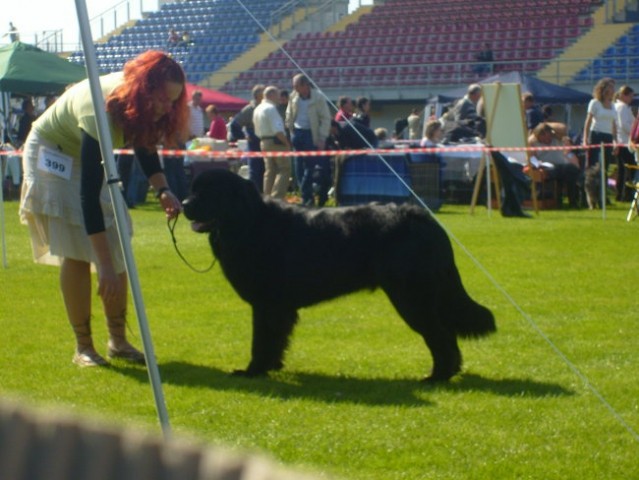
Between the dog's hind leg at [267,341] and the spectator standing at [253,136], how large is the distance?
10.7m

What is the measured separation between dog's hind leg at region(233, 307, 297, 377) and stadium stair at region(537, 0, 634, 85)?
879 inches

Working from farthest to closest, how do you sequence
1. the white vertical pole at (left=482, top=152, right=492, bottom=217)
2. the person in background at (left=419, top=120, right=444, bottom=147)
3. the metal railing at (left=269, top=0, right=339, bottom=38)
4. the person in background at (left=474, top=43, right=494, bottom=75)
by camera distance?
the person in background at (left=474, top=43, right=494, bottom=75), the metal railing at (left=269, top=0, right=339, bottom=38), the person in background at (left=419, top=120, right=444, bottom=147), the white vertical pole at (left=482, top=152, right=492, bottom=217)

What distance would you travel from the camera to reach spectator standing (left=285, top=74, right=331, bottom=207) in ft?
50.1

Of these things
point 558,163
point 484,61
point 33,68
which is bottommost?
point 558,163

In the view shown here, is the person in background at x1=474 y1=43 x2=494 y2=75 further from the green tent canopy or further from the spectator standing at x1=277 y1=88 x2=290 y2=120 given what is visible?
the green tent canopy

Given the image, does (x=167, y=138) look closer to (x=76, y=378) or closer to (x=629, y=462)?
(x=76, y=378)

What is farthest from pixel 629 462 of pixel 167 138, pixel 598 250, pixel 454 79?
pixel 454 79

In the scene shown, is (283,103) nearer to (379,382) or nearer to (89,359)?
(89,359)

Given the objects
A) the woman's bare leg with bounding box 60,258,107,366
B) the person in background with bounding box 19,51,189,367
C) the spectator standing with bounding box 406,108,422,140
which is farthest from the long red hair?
the spectator standing with bounding box 406,108,422,140

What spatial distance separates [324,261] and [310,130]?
10.3 metres

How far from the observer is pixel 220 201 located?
5.16m

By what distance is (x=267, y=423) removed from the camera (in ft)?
14.2

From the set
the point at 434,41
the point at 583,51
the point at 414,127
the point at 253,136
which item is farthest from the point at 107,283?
the point at 434,41

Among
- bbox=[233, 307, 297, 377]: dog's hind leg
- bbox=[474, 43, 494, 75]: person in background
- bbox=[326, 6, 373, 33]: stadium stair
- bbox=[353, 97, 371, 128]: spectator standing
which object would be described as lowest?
bbox=[233, 307, 297, 377]: dog's hind leg
